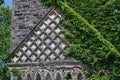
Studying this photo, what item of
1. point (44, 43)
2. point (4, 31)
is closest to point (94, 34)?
point (44, 43)

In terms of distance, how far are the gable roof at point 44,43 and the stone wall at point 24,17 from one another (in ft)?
1.22

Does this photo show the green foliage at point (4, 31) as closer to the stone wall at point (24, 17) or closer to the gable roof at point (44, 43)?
the stone wall at point (24, 17)

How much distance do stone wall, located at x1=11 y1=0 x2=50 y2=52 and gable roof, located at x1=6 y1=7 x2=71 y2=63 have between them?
373 millimetres

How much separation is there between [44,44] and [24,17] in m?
1.10

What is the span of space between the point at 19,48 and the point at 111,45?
2.29 metres

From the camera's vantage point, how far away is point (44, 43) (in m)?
9.37

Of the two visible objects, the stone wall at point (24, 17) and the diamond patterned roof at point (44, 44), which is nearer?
the diamond patterned roof at point (44, 44)

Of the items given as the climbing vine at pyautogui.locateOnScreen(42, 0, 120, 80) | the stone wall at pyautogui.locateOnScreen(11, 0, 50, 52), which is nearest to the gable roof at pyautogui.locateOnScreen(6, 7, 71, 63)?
the climbing vine at pyautogui.locateOnScreen(42, 0, 120, 80)

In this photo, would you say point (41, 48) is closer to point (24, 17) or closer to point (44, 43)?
point (44, 43)

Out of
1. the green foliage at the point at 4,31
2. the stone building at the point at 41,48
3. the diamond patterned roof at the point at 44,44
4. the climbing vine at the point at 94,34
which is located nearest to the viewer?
the climbing vine at the point at 94,34

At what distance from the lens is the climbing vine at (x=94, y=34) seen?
880 centimetres

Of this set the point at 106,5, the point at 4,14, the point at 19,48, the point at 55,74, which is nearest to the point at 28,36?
the point at 19,48

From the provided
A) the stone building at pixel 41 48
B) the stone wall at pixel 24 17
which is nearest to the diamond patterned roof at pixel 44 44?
the stone building at pixel 41 48

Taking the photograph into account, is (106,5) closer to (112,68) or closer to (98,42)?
(98,42)
